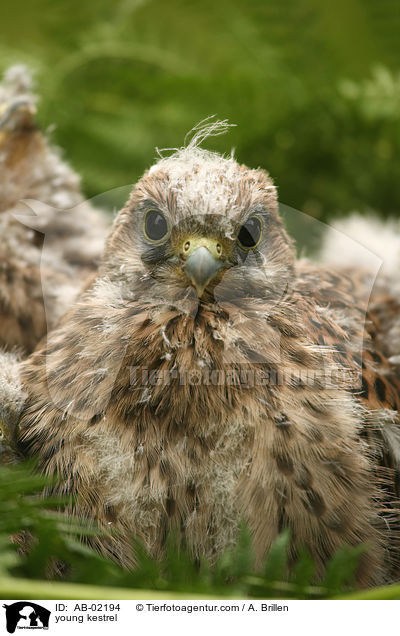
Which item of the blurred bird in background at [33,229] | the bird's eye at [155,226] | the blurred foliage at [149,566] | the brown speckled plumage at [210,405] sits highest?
the blurred bird in background at [33,229]

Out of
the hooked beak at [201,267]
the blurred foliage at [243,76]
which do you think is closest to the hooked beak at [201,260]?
the hooked beak at [201,267]

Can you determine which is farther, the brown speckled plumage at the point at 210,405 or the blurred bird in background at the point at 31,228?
the blurred bird in background at the point at 31,228

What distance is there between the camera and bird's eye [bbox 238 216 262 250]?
662 mm

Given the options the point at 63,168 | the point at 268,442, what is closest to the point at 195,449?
the point at 268,442

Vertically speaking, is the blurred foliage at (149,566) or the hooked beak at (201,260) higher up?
the hooked beak at (201,260)

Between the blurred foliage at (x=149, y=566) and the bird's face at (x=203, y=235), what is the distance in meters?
0.22

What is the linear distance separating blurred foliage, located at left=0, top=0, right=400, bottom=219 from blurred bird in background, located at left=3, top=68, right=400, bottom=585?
0.67 meters

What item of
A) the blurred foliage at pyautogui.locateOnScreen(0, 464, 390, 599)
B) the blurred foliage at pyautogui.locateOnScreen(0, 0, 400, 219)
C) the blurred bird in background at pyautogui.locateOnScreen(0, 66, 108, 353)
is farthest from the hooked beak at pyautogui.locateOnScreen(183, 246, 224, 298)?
the blurred foliage at pyautogui.locateOnScreen(0, 0, 400, 219)

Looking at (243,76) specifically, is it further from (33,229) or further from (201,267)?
(201,267)

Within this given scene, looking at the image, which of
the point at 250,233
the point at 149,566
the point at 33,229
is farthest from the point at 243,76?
the point at 149,566

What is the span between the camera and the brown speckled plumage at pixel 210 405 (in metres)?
0.66
